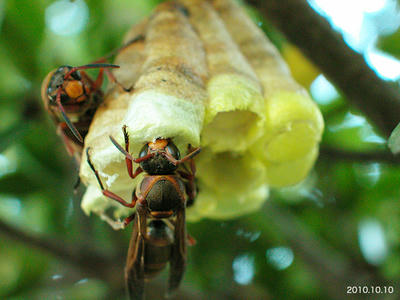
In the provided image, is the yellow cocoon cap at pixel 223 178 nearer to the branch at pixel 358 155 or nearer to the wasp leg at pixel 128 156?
the wasp leg at pixel 128 156

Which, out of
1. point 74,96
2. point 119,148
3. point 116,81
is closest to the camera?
point 119,148

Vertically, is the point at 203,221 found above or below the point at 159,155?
below

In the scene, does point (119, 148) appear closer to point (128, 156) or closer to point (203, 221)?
point (128, 156)

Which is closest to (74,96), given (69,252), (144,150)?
(144,150)

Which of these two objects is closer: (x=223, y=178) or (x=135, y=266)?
(x=135, y=266)

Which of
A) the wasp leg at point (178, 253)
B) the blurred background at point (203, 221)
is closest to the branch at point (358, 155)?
the blurred background at point (203, 221)

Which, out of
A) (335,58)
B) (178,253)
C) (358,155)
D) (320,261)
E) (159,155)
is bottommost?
(320,261)

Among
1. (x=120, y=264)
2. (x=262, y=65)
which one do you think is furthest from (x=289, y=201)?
(x=262, y=65)
